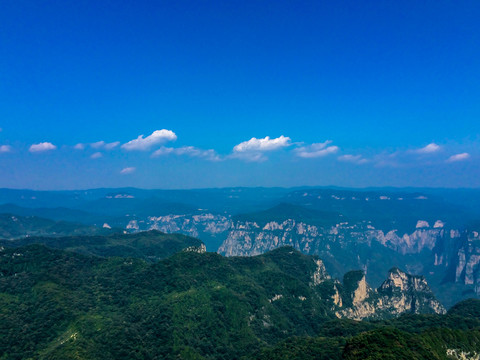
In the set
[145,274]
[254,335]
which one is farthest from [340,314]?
[145,274]

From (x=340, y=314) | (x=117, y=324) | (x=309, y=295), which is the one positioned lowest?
(x=340, y=314)

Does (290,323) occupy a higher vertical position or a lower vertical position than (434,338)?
lower

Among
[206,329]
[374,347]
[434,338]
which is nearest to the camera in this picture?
[374,347]

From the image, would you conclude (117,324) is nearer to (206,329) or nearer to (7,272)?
(206,329)

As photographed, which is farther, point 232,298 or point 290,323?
point 290,323

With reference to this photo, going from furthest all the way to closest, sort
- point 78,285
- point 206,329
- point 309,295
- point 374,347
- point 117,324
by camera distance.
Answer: point 309,295 < point 78,285 < point 206,329 < point 117,324 < point 374,347

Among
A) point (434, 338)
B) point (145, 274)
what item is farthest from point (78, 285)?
point (434, 338)

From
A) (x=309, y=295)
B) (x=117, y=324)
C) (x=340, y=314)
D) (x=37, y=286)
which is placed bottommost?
(x=340, y=314)

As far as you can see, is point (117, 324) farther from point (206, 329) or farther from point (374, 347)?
point (374, 347)

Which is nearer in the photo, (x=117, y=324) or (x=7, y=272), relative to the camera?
(x=117, y=324)
